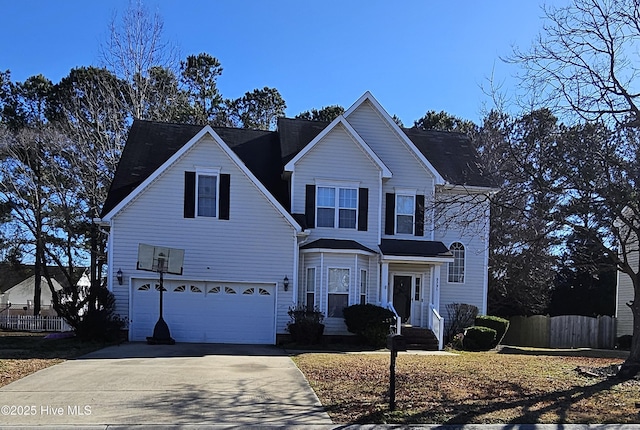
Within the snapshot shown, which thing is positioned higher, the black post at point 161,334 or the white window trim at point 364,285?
the white window trim at point 364,285

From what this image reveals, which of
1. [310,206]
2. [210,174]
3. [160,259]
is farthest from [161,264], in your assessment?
A: [310,206]

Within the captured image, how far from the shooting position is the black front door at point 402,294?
2200 centimetres

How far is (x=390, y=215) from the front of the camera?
21.9 metres

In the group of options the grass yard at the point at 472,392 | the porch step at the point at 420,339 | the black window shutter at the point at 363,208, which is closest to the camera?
the grass yard at the point at 472,392

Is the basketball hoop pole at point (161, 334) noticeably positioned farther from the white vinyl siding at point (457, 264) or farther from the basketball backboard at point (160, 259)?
the white vinyl siding at point (457, 264)

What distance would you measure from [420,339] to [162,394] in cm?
1230

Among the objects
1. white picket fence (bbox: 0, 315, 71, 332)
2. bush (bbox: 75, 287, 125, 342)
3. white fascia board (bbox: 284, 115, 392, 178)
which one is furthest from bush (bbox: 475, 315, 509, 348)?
white picket fence (bbox: 0, 315, 71, 332)

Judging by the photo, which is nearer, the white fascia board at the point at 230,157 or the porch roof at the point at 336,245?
the white fascia board at the point at 230,157

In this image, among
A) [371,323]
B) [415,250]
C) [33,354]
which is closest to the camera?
[33,354]

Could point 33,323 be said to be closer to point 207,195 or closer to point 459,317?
point 207,195

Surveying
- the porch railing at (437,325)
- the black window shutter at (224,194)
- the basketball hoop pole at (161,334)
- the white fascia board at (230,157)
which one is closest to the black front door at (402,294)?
the porch railing at (437,325)

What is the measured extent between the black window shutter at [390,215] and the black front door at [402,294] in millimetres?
1870

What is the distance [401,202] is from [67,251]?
20.1m

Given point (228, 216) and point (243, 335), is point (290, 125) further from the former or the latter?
point (243, 335)
